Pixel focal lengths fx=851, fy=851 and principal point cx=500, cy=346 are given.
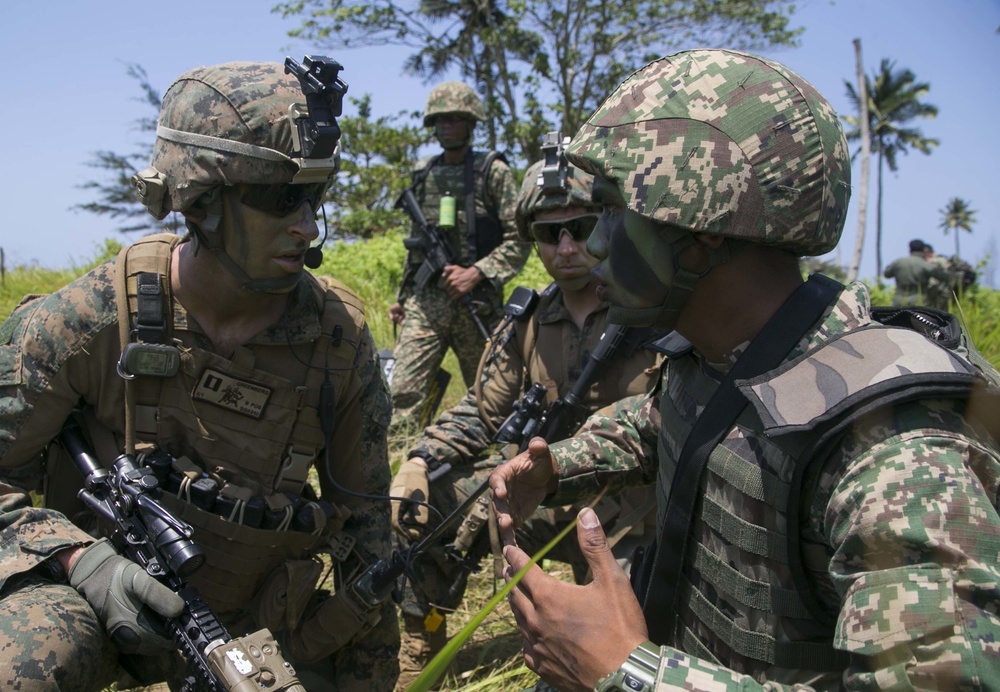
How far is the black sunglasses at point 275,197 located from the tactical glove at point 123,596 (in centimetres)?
115

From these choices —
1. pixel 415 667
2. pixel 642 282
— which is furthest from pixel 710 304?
pixel 415 667

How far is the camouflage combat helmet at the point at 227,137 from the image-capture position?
2701 mm

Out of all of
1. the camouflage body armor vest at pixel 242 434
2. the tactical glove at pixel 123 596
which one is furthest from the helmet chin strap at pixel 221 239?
the tactical glove at pixel 123 596

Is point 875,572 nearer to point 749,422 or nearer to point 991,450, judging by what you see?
point 991,450

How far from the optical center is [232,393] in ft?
9.14

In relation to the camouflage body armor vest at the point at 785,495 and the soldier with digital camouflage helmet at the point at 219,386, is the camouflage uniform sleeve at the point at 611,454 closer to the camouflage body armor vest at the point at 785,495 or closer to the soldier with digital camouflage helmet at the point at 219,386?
the camouflage body armor vest at the point at 785,495

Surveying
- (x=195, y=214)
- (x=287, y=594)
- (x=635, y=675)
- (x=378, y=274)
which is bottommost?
(x=287, y=594)

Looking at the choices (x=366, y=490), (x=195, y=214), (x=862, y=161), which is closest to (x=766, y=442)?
(x=366, y=490)

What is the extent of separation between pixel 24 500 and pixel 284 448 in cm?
79

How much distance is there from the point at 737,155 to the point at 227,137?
1625mm

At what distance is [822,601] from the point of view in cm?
176

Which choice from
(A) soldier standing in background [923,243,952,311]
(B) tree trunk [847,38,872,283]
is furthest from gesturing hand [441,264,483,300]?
(B) tree trunk [847,38,872,283]

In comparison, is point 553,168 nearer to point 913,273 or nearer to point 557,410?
point 557,410

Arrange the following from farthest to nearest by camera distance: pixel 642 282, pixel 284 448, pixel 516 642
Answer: pixel 516 642 < pixel 284 448 < pixel 642 282
